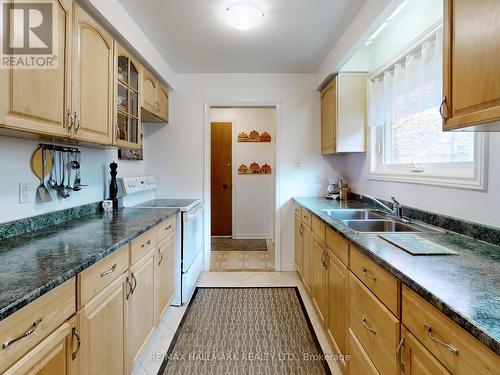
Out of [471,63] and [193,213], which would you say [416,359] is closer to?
[471,63]

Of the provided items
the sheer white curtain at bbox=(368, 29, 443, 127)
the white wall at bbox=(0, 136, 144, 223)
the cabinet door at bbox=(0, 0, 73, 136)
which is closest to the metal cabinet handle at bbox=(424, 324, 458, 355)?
the sheer white curtain at bbox=(368, 29, 443, 127)

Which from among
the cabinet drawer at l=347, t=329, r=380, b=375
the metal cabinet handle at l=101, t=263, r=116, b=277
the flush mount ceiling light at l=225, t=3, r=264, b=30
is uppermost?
the flush mount ceiling light at l=225, t=3, r=264, b=30

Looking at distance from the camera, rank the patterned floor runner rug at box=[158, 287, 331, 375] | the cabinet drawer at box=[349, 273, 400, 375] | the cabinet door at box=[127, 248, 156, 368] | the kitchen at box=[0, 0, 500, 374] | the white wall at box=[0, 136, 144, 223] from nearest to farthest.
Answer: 1. the kitchen at box=[0, 0, 500, 374]
2. the cabinet drawer at box=[349, 273, 400, 375]
3. the white wall at box=[0, 136, 144, 223]
4. the cabinet door at box=[127, 248, 156, 368]
5. the patterned floor runner rug at box=[158, 287, 331, 375]

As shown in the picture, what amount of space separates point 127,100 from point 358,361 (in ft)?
7.53

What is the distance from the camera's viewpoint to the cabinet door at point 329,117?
9.39ft

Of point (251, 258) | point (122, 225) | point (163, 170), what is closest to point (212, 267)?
point (251, 258)

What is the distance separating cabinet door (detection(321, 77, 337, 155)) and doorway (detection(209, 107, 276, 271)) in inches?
67.2

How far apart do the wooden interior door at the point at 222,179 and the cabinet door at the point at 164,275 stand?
102 inches

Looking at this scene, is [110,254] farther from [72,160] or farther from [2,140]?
[72,160]

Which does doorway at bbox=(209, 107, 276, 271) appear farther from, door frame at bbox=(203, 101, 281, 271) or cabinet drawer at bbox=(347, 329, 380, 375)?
cabinet drawer at bbox=(347, 329, 380, 375)

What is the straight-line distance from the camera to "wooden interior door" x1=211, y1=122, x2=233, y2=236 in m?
4.99

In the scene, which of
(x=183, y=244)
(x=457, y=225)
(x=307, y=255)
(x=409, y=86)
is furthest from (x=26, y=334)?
(x=409, y=86)

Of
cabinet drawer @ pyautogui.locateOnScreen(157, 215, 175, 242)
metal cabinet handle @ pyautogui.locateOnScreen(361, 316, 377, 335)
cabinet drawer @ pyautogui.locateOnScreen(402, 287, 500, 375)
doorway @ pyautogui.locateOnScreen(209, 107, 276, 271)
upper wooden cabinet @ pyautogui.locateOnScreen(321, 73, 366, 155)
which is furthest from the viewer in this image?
doorway @ pyautogui.locateOnScreen(209, 107, 276, 271)

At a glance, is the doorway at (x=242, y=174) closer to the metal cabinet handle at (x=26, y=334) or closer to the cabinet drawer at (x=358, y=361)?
the cabinet drawer at (x=358, y=361)
